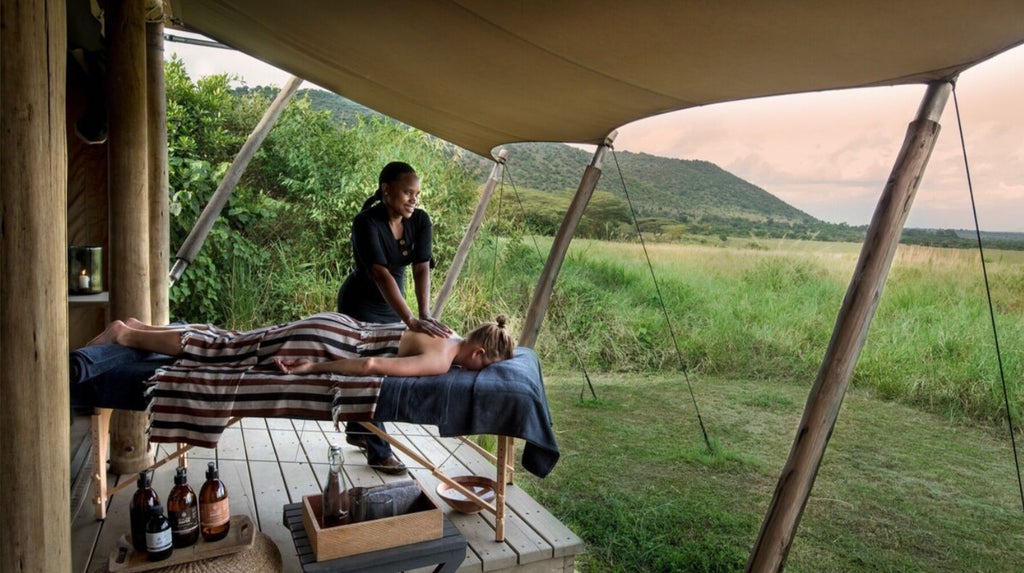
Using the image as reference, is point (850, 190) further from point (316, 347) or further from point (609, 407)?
point (316, 347)

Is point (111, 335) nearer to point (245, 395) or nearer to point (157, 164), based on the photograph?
Answer: point (245, 395)

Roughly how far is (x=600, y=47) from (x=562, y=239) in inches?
58.6

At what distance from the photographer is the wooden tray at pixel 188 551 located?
171 centimetres

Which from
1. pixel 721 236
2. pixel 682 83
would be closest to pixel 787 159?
pixel 721 236

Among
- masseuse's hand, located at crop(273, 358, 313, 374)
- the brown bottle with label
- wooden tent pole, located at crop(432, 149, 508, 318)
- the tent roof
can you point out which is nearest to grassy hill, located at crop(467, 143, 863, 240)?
wooden tent pole, located at crop(432, 149, 508, 318)

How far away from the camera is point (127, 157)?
2.54m

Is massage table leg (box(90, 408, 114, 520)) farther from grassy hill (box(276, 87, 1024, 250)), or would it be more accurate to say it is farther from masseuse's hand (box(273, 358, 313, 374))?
grassy hill (box(276, 87, 1024, 250))

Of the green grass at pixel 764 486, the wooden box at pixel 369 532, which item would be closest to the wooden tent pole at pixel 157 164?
the wooden box at pixel 369 532

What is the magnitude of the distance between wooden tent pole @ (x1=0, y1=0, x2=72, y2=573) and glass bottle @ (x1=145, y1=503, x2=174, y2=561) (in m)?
0.33

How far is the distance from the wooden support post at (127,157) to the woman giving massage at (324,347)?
0.27m

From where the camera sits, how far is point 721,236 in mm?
5688

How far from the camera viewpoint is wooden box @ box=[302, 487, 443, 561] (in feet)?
6.10

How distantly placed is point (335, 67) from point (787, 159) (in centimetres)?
361

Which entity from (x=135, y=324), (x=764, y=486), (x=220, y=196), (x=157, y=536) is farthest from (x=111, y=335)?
(x=764, y=486)
